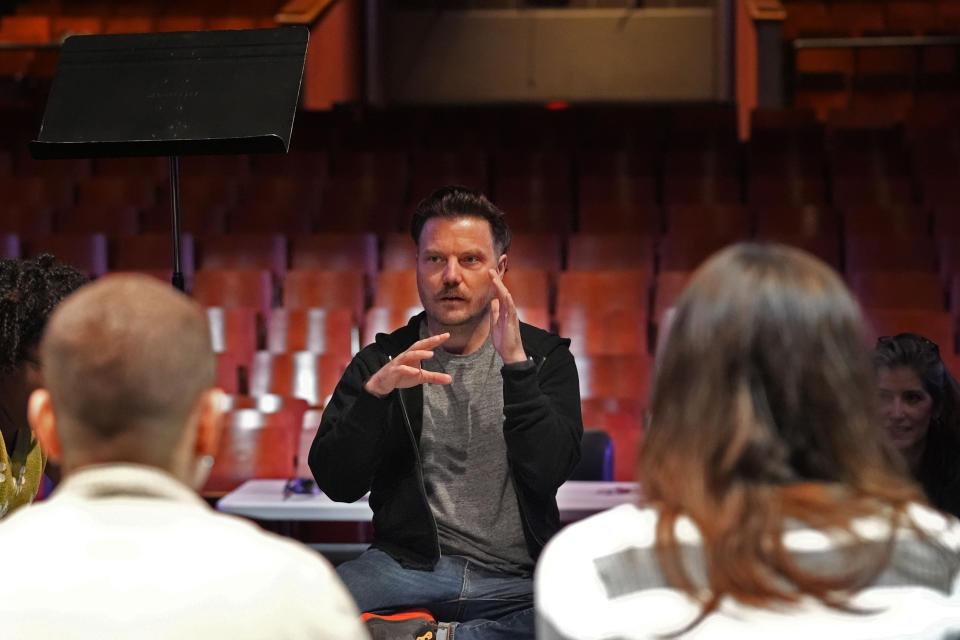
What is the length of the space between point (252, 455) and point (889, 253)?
2441 mm

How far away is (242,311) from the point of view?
400cm

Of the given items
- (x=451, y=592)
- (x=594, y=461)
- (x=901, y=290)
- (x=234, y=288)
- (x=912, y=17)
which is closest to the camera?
(x=451, y=592)

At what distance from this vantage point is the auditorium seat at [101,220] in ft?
15.5

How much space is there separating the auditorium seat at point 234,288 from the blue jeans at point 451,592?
2.56m

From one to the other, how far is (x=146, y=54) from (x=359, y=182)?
2.87 metres

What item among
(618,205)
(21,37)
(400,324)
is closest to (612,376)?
(400,324)

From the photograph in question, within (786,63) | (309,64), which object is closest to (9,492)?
(309,64)

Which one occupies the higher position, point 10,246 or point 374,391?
point 10,246

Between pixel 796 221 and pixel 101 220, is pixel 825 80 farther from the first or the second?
pixel 101 220

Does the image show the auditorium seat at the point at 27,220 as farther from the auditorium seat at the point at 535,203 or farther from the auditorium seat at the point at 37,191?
the auditorium seat at the point at 535,203

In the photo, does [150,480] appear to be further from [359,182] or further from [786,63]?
[786,63]

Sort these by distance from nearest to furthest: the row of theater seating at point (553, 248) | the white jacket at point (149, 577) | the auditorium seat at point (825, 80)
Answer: the white jacket at point (149, 577) → the row of theater seating at point (553, 248) → the auditorium seat at point (825, 80)

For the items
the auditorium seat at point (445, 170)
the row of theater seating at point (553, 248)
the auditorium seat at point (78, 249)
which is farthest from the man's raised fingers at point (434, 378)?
the auditorium seat at point (445, 170)

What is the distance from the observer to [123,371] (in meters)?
0.82
